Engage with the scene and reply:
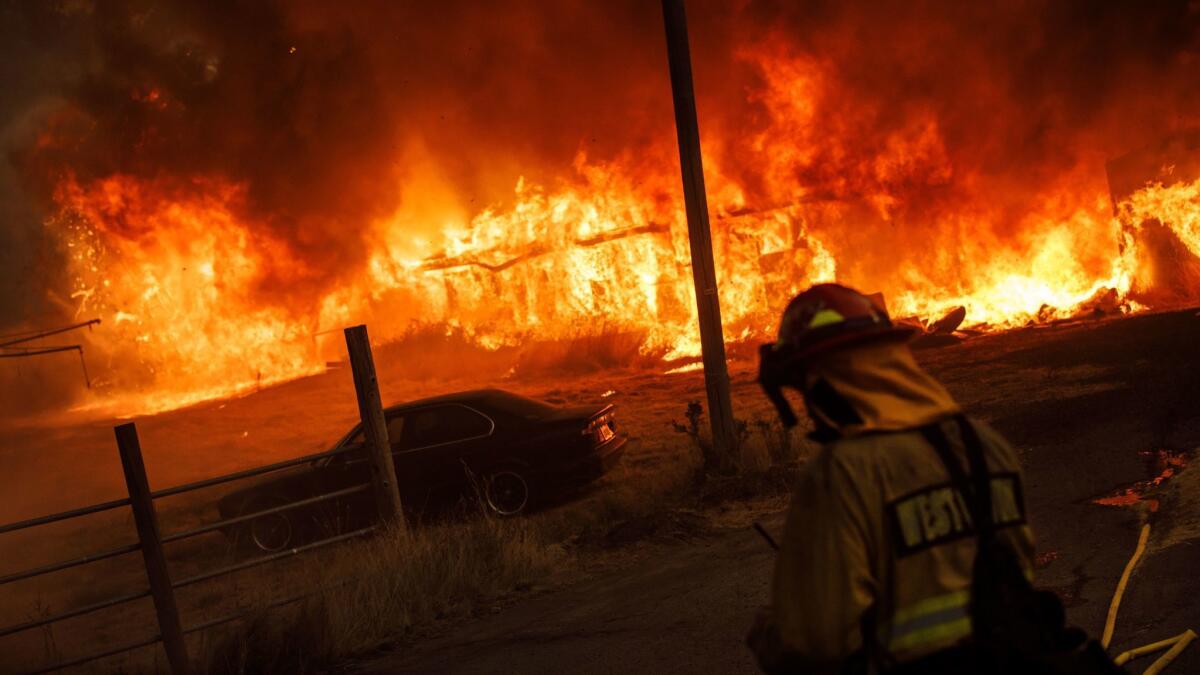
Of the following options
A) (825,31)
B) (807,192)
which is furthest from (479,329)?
(825,31)

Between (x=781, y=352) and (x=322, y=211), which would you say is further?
(x=322, y=211)

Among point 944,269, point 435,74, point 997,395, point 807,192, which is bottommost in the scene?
point 997,395

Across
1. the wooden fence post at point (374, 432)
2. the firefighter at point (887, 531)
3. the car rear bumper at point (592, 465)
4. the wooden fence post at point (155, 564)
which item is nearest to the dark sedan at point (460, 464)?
the car rear bumper at point (592, 465)

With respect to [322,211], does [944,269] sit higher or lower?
lower

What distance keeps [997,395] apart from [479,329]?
1690 centimetres

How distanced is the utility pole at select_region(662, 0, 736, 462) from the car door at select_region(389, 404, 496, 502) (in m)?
2.47

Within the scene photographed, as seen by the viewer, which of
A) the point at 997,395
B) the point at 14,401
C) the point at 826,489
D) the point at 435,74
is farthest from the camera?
the point at 14,401

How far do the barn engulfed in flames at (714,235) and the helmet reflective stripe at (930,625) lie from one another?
58.5 feet

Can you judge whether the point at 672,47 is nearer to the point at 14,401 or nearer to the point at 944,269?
the point at 944,269

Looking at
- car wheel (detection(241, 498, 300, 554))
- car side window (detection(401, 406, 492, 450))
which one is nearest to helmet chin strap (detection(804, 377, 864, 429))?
car side window (detection(401, 406, 492, 450))

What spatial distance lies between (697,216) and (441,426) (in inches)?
140

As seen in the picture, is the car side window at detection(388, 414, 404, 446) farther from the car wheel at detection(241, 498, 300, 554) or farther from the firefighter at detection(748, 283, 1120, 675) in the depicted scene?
the firefighter at detection(748, 283, 1120, 675)

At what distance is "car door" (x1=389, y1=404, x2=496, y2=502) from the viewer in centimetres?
962

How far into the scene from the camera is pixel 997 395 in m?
11.0
